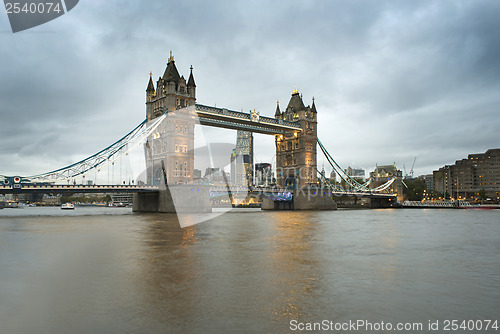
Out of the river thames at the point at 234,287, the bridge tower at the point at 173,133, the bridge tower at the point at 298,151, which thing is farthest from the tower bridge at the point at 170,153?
the river thames at the point at 234,287

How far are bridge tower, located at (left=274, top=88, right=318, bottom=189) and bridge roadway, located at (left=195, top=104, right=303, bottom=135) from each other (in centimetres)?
242

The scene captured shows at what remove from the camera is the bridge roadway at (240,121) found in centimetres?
5912

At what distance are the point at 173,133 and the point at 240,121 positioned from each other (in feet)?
41.3

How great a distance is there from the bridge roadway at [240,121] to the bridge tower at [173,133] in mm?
2240

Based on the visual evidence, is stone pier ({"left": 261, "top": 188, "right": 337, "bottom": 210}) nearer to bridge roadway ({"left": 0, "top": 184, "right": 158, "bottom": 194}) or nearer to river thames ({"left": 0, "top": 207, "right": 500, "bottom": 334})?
bridge roadway ({"left": 0, "top": 184, "right": 158, "bottom": 194})

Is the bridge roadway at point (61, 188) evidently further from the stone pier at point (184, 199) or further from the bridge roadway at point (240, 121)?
the bridge roadway at point (240, 121)

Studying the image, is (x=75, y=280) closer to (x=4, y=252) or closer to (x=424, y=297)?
(x=4, y=252)

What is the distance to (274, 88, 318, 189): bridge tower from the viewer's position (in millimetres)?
77500

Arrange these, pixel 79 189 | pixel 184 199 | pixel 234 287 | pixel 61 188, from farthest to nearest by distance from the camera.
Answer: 1. pixel 184 199
2. pixel 79 189
3. pixel 61 188
4. pixel 234 287

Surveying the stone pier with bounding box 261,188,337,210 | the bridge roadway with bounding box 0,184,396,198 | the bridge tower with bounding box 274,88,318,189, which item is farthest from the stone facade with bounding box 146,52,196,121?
the stone pier with bounding box 261,188,337,210

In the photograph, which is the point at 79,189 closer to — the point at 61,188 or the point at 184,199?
the point at 61,188

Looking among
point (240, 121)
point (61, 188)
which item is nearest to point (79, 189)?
point (61, 188)

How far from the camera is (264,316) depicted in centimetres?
766

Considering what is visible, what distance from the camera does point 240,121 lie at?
63.8 metres
